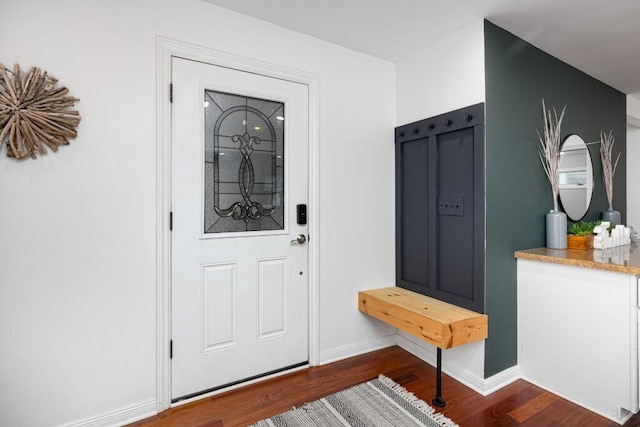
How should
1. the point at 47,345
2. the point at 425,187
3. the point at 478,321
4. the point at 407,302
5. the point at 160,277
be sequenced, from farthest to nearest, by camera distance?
1. the point at 425,187
2. the point at 407,302
3. the point at 478,321
4. the point at 160,277
5. the point at 47,345

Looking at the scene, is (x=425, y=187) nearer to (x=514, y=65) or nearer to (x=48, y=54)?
(x=514, y=65)

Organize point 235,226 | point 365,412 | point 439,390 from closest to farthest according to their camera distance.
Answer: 1. point 365,412
2. point 439,390
3. point 235,226

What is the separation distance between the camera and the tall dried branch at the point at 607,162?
298 cm

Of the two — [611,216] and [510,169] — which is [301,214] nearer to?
[510,169]

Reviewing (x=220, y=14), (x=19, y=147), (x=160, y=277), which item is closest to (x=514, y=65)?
(x=220, y=14)

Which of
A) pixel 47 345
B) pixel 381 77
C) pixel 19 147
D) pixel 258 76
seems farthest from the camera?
pixel 381 77

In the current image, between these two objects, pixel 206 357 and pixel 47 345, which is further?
pixel 206 357

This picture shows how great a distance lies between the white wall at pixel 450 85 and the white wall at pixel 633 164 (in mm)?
2721

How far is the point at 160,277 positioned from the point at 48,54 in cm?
125

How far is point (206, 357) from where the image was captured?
2.02 meters

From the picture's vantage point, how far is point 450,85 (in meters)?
2.30

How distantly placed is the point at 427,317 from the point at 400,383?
1.80 ft

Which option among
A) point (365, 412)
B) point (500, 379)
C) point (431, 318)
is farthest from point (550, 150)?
point (365, 412)

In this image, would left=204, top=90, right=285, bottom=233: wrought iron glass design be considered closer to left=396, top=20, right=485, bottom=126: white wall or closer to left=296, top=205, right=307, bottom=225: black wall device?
left=296, top=205, right=307, bottom=225: black wall device
